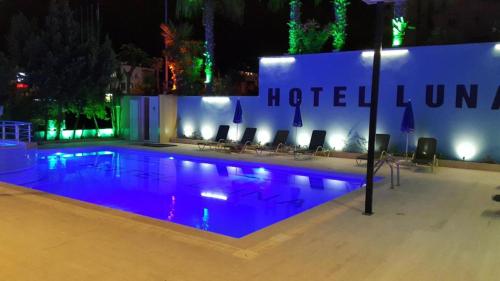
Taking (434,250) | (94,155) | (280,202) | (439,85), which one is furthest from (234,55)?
(434,250)

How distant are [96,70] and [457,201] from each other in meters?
14.6

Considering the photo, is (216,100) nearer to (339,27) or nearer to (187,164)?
(187,164)

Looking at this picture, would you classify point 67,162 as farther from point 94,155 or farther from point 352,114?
point 352,114

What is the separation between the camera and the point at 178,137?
1789cm

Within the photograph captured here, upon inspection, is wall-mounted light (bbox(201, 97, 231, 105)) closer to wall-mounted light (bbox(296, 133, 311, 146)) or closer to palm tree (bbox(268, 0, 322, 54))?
palm tree (bbox(268, 0, 322, 54))

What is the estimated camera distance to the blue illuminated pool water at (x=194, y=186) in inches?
295

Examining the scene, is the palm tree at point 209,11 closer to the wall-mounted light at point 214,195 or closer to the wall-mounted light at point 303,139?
the wall-mounted light at point 303,139

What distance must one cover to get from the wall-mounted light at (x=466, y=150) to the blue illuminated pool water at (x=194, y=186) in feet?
11.9

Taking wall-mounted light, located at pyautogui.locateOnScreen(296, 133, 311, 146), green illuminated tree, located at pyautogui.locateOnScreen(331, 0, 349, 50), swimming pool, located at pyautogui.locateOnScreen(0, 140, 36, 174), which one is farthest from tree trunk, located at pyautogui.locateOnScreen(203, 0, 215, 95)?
swimming pool, located at pyautogui.locateOnScreen(0, 140, 36, 174)

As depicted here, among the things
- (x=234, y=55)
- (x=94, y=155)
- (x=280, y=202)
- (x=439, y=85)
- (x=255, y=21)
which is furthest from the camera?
(x=234, y=55)

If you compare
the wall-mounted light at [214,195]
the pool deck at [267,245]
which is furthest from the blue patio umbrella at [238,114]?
the pool deck at [267,245]

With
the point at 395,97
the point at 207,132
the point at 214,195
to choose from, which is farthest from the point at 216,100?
the point at 214,195

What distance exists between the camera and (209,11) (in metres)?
17.5

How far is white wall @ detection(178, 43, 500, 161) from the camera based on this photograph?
11078 mm
